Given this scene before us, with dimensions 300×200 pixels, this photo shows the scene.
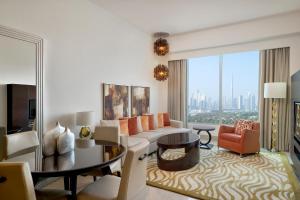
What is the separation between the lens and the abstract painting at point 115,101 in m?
4.64

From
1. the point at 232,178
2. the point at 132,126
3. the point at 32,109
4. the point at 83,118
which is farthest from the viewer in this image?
the point at 132,126

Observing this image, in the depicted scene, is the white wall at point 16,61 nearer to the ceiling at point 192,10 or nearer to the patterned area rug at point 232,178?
the ceiling at point 192,10

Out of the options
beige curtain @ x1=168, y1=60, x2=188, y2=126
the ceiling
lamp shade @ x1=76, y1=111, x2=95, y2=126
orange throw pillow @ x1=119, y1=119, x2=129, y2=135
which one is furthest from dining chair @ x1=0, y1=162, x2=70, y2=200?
beige curtain @ x1=168, y1=60, x2=188, y2=126

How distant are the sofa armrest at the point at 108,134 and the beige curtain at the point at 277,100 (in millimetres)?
4230

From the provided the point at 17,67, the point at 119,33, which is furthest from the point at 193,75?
the point at 17,67

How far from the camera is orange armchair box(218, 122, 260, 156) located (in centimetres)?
451

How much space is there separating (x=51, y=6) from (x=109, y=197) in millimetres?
3218

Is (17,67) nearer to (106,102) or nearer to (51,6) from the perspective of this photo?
(51,6)

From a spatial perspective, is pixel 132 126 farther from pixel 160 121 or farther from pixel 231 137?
pixel 231 137

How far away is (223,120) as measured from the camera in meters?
6.33

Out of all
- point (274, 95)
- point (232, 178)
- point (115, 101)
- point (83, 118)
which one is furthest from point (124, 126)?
point (274, 95)

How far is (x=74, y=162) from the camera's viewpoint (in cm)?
181

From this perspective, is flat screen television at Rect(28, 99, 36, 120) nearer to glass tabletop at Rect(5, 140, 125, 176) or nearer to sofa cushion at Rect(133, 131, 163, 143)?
glass tabletop at Rect(5, 140, 125, 176)

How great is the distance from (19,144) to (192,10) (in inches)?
167
